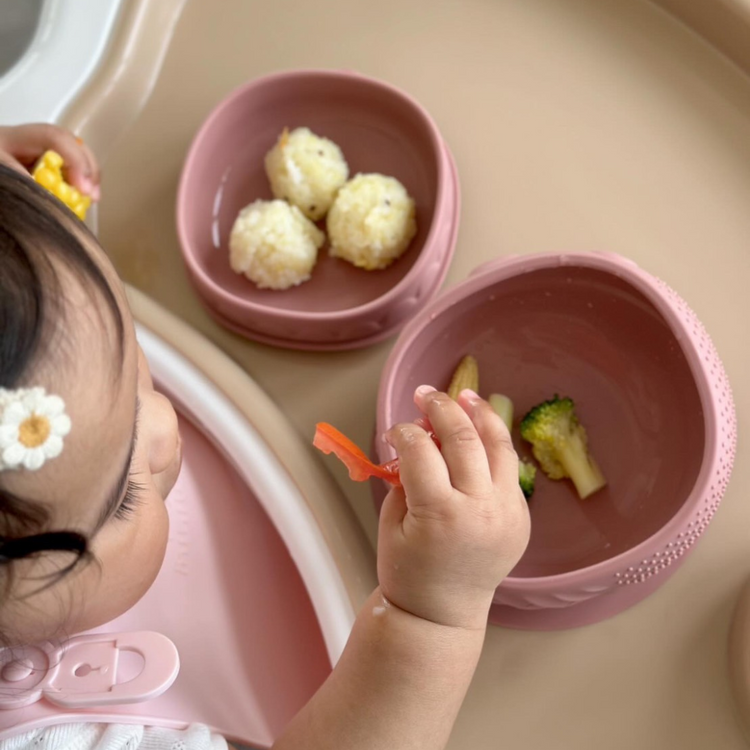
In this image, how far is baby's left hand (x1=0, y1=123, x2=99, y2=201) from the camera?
29.6 inches

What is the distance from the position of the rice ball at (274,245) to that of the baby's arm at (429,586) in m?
0.27

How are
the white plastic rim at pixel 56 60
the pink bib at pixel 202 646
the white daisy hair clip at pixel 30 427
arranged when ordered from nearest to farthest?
the white daisy hair clip at pixel 30 427 → the pink bib at pixel 202 646 → the white plastic rim at pixel 56 60

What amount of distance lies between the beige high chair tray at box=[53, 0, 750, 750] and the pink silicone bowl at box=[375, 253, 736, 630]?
0.06 metres

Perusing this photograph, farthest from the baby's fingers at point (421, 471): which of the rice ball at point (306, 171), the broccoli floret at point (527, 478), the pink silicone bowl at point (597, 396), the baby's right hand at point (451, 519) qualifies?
the rice ball at point (306, 171)

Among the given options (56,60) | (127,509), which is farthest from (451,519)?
(56,60)

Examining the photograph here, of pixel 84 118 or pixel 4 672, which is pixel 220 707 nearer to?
pixel 4 672

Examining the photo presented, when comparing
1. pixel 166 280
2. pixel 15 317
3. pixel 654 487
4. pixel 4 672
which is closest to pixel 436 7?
pixel 166 280

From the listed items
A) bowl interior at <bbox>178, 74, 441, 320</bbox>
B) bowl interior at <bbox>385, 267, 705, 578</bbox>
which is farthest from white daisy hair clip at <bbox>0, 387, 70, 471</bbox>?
bowl interior at <bbox>178, 74, 441, 320</bbox>

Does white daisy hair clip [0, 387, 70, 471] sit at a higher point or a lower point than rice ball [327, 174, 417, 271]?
lower

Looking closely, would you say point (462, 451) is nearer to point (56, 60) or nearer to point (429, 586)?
point (429, 586)

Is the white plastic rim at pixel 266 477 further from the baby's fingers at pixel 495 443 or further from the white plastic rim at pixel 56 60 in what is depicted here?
the white plastic rim at pixel 56 60

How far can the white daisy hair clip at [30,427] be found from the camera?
0.36 meters

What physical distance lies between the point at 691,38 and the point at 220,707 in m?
0.80

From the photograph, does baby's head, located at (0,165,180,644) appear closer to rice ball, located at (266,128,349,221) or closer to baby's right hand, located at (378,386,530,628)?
baby's right hand, located at (378,386,530,628)
